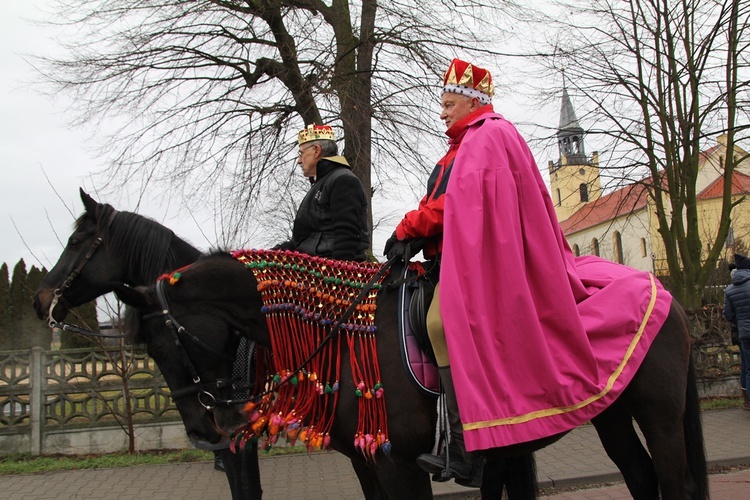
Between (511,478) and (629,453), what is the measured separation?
A: 0.68 metres

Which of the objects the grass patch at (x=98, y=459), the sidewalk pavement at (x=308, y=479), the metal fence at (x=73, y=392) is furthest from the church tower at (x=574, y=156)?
the metal fence at (x=73, y=392)

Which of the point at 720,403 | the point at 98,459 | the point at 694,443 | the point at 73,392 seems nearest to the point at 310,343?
the point at 694,443

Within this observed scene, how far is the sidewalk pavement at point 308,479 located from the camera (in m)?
5.84

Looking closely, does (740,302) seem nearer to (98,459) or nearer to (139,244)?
(139,244)

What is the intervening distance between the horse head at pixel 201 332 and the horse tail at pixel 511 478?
1.57 metres

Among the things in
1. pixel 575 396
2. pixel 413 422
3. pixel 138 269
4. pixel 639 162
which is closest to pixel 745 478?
pixel 575 396

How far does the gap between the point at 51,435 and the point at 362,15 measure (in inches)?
320

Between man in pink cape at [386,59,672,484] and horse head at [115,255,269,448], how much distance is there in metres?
0.91

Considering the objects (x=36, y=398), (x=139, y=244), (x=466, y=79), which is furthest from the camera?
(x=36, y=398)

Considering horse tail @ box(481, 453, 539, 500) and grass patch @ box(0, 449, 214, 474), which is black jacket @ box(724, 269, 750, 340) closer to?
horse tail @ box(481, 453, 539, 500)

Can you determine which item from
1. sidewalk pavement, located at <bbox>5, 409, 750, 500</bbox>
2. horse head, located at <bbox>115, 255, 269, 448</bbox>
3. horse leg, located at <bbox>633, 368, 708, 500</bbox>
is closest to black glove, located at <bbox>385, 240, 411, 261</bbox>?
horse head, located at <bbox>115, 255, 269, 448</bbox>

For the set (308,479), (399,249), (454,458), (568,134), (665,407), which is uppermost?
(568,134)

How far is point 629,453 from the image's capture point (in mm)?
3383

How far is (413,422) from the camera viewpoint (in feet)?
8.90
